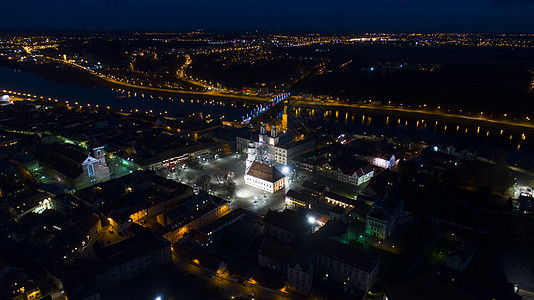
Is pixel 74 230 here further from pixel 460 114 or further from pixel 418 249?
pixel 460 114

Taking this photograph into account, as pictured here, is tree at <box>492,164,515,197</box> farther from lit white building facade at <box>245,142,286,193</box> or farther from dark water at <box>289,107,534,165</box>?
lit white building facade at <box>245,142,286,193</box>

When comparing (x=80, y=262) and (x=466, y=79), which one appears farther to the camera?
(x=466, y=79)

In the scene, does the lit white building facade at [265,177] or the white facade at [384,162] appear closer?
the lit white building facade at [265,177]

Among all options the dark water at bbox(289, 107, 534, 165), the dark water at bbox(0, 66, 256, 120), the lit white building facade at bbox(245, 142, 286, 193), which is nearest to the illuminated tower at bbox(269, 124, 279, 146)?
the lit white building facade at bbox(245, 142, 286, 193)

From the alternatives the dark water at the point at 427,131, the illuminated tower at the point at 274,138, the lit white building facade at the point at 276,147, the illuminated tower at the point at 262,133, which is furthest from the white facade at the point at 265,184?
the dark water at the point at 427,131

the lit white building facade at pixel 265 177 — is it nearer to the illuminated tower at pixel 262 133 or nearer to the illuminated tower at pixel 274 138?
the illuminated tower at pixel 274 138

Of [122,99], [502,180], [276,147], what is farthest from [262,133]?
[122,99]

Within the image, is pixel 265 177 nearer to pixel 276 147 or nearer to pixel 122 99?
pixel 276 147

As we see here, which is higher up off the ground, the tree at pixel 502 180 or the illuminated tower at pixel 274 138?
the illuminated tower at pixel 274 138

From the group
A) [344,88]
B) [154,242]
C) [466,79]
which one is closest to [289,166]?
[154,242]
